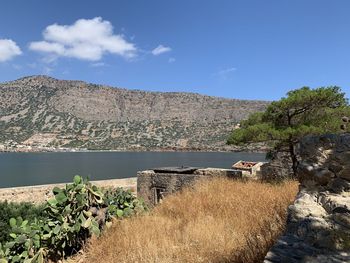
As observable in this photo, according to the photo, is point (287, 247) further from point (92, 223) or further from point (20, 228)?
point (20, 228)

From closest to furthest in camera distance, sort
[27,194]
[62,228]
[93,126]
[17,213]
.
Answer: [62,228] → [17,213] → [27,194] → [93,126]

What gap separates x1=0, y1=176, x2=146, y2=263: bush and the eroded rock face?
424 cm

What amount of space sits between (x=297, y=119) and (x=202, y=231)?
9.57 meters

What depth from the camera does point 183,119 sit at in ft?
643

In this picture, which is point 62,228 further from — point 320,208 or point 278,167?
point 278,167

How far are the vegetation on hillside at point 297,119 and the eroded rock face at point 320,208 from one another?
8.87 metres

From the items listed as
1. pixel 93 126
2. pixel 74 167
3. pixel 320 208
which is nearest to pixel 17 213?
pixel 320 208

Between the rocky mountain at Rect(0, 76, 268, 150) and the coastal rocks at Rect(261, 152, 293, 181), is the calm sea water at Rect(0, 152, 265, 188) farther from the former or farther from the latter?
the rocky mountain at Rect(0, 76, 268, 150)

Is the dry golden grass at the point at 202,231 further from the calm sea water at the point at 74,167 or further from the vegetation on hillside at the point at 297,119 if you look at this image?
the calm sea water at the point at 74,167

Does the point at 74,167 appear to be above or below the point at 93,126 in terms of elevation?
below

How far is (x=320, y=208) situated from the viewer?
3137 mm

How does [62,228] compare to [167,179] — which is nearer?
[62,228]

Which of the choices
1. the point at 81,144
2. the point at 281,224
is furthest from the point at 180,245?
the point at 81,144

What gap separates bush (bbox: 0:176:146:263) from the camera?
666cm
